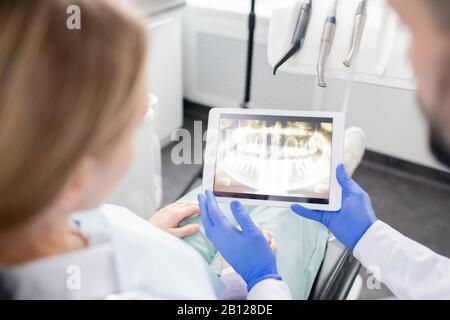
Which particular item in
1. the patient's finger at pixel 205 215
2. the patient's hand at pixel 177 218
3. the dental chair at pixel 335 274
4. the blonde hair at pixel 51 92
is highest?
the blonde hair at pixel 51 92

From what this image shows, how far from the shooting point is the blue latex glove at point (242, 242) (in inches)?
32.9

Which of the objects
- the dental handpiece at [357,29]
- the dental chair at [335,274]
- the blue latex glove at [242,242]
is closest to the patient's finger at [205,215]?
the blue latex glove at [242,242]

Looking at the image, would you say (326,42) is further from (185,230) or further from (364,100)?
(364,100)

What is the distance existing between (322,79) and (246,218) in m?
0.31

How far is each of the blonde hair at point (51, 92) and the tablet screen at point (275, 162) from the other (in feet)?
1.45

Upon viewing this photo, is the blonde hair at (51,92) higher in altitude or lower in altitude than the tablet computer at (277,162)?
higher

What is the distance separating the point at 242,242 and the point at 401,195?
1273 millimetres

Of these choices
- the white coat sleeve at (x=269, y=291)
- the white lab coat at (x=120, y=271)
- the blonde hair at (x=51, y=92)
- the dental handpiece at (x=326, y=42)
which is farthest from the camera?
the dental handpiece at (x=326, y=42)

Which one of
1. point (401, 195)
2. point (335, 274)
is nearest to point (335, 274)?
point (335, 274)

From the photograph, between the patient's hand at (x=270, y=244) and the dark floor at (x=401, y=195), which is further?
the dark floor at (x=401, y=195)

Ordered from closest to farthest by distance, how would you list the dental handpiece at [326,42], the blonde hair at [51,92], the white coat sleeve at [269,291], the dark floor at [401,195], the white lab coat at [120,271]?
the blonde hair at [51,92]
the white lab coat at [120,271]
the white coat sleeve at [269,291]
the dental handpiece at [326,42]
the dark floor at [401,195]

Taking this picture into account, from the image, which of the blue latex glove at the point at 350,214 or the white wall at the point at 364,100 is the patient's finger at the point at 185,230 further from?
the white wall at the point at 364,100
